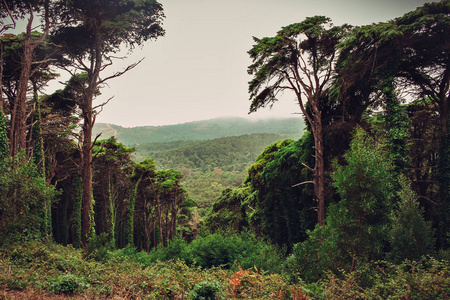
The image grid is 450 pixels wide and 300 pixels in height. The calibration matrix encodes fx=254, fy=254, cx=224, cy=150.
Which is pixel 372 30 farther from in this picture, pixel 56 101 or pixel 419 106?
pixel 56 101

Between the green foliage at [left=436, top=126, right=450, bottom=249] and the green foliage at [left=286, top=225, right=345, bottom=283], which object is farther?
the green foliage at [left=436, top=126, right=450, bottom=249]

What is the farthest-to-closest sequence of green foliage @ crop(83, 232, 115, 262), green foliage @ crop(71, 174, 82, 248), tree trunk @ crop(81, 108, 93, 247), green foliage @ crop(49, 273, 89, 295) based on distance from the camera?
green foliage @ crop(71, 174, 82, 248)
tree trunk @ crop(81, 108, 93, 247)
green foliage @ crop(83, 232, 115, 262)
green foliage @ crop(49, 273, 89, 295)

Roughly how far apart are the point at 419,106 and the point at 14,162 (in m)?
21.7

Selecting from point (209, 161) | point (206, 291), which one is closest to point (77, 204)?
point (206, 291)

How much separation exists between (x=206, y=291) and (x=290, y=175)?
12971 millimetres

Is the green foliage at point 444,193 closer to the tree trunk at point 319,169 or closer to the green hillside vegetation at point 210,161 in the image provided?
the tree trunk at point 319,169

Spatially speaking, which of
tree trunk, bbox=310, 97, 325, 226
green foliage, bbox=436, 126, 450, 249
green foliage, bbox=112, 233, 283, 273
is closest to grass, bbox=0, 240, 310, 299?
green foliage, bbox=112, 233, 283, 273

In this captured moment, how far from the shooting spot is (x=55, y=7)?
36.7 ft

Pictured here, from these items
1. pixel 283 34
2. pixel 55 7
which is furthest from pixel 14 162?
pixel 283 34

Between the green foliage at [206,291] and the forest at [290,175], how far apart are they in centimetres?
3

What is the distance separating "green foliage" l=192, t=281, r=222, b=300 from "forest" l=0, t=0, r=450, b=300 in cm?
3

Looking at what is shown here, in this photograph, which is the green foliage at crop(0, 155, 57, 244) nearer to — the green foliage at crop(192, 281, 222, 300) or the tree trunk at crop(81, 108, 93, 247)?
the tree trunk at crop(81, 108, 93, 247)

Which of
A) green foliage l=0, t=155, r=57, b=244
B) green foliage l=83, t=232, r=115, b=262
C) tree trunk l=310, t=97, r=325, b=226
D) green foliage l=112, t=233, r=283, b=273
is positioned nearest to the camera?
green foliage l=0, t=155, r=57, b=244

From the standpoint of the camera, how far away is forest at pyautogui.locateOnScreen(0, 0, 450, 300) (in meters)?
5.73
